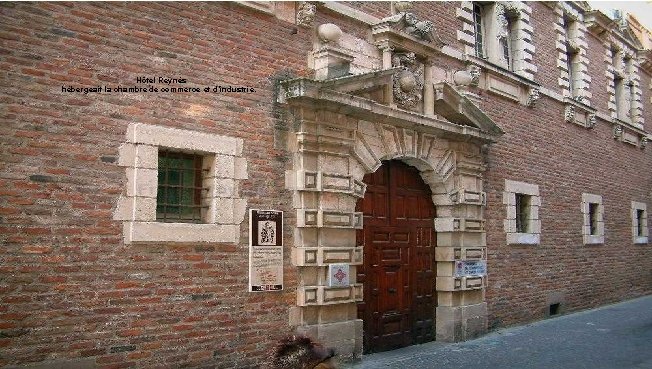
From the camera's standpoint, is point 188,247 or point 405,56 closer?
point 188,247

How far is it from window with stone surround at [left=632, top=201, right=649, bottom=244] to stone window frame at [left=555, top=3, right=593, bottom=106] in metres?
3.84

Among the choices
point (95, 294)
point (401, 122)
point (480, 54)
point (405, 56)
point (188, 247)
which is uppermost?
point (480, 54)

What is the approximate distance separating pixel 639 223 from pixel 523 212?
22.7 ft

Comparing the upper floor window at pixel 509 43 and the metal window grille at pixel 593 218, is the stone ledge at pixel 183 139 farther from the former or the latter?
the metal window grille at pixel 593 218

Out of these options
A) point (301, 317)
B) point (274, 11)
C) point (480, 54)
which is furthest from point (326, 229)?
point (480, 54)

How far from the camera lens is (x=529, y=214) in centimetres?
1148

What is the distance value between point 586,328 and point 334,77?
669cm

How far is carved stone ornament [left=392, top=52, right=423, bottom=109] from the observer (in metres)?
8.48

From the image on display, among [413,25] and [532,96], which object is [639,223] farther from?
[413,25]

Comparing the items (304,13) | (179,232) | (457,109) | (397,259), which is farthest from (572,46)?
(179,232)

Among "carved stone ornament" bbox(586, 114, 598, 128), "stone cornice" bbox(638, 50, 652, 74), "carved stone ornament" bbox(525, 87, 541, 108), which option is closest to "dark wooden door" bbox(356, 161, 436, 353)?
"carved stone ornament" bbox(525, 87, 541, 108)

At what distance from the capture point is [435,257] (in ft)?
31.1

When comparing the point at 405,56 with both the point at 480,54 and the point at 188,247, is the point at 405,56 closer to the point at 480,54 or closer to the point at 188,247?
the point at 480,54

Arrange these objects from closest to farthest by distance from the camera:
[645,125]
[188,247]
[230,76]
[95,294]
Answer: [95,294] < [188,247] < [230,76] < [645,125]
